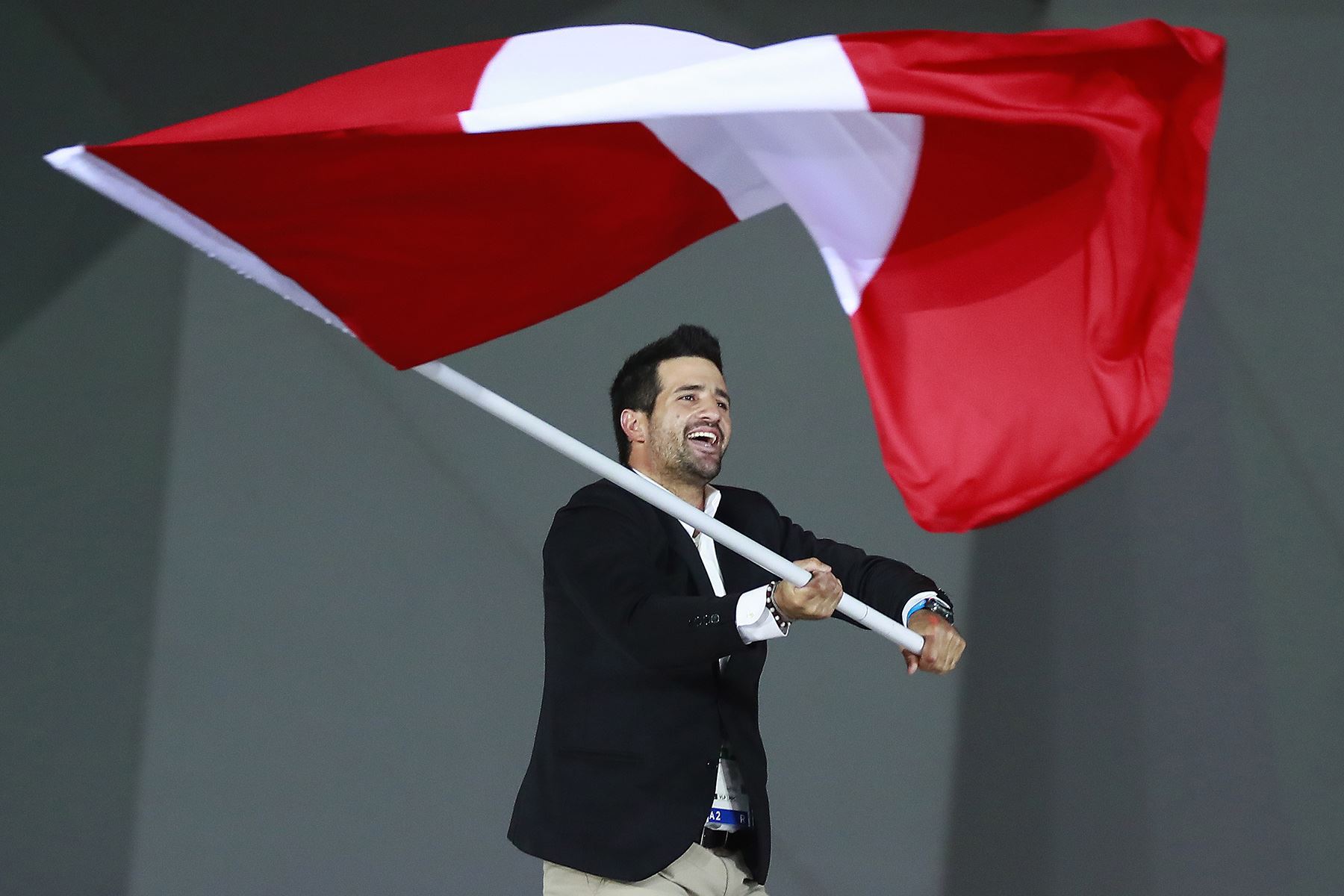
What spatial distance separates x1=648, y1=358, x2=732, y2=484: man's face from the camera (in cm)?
209

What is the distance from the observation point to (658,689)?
1922mm

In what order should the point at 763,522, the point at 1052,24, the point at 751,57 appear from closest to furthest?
1. the point at 751,57
2. the point at 763,522
3. the point at 1052,24

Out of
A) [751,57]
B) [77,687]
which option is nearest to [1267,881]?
[751,57]

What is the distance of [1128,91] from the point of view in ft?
6.04

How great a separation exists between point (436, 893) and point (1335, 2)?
10.4 ft

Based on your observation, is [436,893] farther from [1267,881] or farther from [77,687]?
[1267,881]

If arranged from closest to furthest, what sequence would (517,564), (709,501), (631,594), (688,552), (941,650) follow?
(631,594) < (941,650) < (688,552) < (709,501) < (517,564)

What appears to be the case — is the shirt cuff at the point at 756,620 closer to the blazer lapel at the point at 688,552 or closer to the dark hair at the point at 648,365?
the blazer lapel at the point at 688,552

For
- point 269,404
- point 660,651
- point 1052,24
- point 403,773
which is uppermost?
point 1052,24

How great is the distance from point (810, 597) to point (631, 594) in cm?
24

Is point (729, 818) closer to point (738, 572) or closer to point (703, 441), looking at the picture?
point (738, 572)

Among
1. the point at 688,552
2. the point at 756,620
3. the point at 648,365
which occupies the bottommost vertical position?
the point at 756,620

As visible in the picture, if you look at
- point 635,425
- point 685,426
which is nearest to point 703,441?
point 685,426

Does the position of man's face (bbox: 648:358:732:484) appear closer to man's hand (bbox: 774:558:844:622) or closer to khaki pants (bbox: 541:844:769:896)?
man's hand (bbox: 774:558:844:622)
